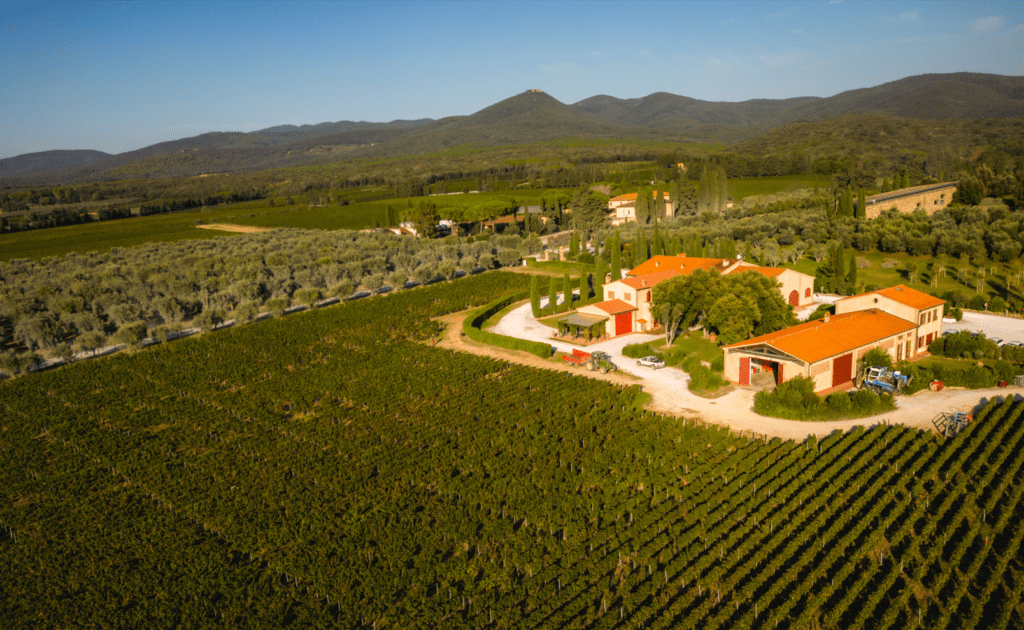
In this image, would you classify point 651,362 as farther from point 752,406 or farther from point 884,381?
point 884,381

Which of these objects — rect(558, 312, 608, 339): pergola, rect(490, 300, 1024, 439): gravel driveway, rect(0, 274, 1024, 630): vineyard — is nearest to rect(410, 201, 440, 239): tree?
rect(558, 312, 608, 339): pergola

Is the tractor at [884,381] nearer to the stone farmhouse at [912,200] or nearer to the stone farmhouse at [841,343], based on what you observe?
the stone farmhouse at [841,343]

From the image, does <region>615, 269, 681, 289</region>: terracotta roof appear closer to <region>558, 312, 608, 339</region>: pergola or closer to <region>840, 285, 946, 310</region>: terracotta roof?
<region>558, 312, 608, 339</region>: pergola

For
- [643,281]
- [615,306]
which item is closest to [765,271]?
[643,281]

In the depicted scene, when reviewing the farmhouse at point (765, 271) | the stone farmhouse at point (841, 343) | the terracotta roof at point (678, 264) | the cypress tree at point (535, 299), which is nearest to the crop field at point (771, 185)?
the terracotta roof at point (678, 264)

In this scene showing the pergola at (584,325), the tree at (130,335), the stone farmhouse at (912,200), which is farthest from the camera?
the stone farmhouse at (912,200)

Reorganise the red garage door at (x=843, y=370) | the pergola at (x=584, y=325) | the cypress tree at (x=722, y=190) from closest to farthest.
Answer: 1. the red garage door at (x=843, y=370)
2. the pergola at (x=584, y=325)
3. the cypress tree at (x=722, y=190)
